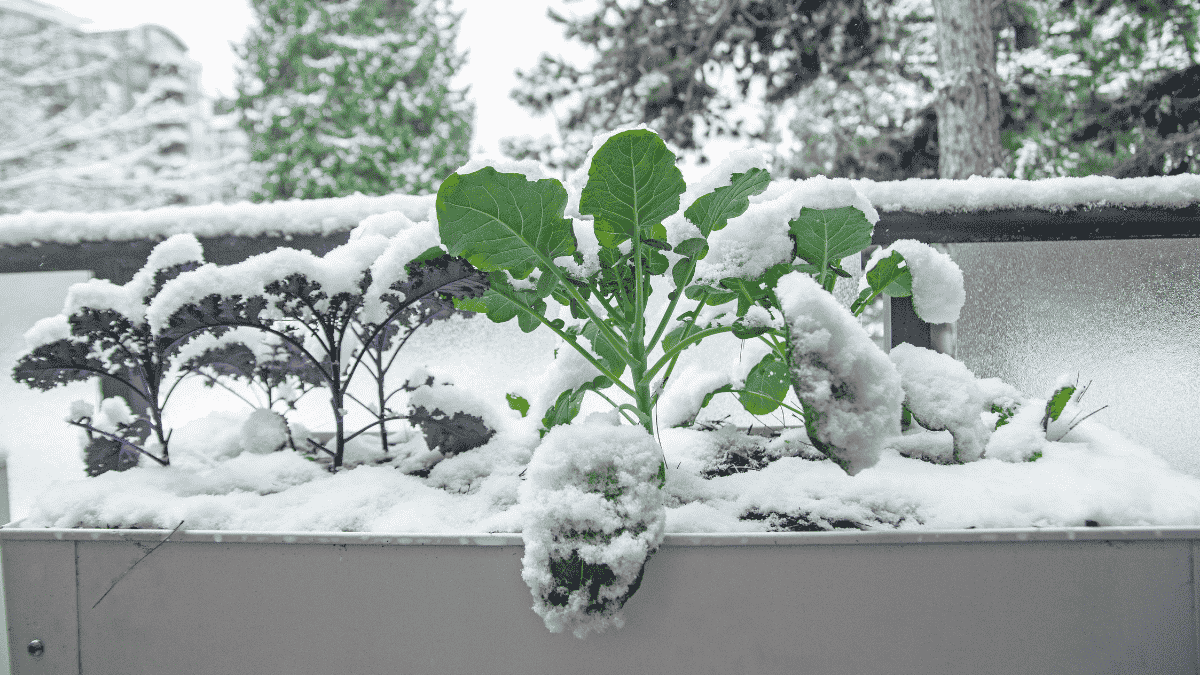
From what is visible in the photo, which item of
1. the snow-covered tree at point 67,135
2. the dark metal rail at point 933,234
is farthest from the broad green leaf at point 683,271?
the snow-covered tree at point 67,135

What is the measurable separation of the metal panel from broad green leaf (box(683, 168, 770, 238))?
63cm

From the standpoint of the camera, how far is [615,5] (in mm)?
4191

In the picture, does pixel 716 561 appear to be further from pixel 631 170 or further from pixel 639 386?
pixel 631 170

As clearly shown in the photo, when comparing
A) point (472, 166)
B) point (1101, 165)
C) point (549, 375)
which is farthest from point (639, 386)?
point (1101, 165)

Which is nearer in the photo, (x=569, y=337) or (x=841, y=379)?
(x=841, y=379)

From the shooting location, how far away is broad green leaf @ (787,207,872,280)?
0.58 m

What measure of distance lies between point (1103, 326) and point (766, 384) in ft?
2.19

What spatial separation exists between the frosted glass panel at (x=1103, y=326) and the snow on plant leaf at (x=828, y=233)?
0.54 meters

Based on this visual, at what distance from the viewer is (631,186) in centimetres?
53

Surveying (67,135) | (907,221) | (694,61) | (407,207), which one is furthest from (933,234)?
(67,135)

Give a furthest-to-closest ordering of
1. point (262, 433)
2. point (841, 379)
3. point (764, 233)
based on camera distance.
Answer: point (262, 433), point (764, 233), point (841, 379)

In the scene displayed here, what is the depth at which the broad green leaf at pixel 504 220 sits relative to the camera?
52 cm

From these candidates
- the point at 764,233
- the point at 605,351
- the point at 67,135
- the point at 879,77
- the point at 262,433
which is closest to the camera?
the point at 764,233

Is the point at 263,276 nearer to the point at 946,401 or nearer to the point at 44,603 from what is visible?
the point at 44,603
